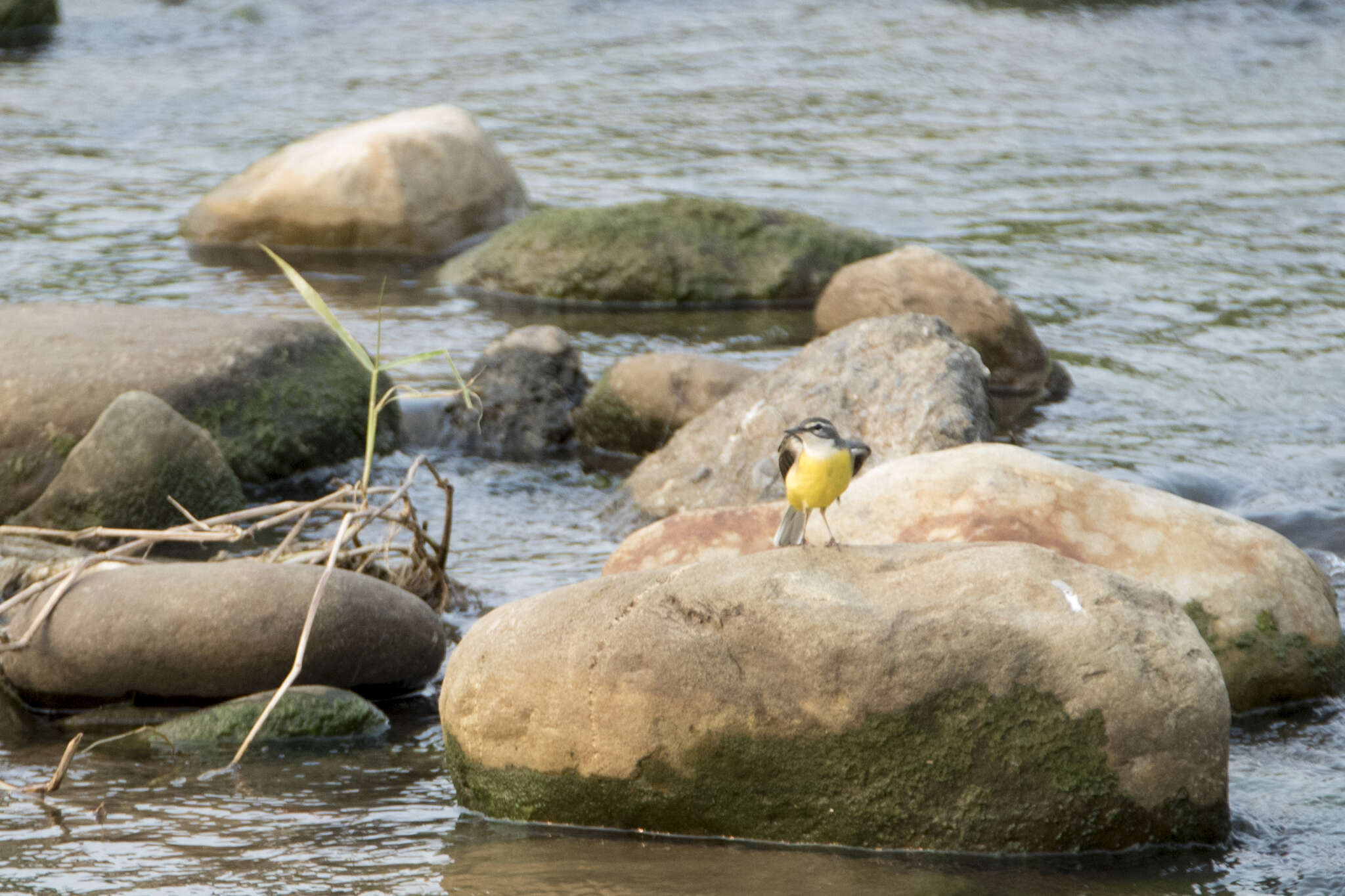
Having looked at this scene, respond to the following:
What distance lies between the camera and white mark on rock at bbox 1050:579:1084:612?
4387 millimetres

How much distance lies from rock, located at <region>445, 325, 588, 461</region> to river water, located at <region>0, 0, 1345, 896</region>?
0.23 m

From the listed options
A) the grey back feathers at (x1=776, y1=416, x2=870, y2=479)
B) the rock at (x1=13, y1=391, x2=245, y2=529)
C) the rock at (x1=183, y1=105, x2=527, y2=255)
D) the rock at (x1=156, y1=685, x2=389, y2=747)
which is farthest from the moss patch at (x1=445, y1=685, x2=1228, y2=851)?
the rock at (x1=183, y1=105, x2=527, y2=255)

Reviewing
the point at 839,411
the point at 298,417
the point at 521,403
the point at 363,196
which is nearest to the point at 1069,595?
the point at 839,411

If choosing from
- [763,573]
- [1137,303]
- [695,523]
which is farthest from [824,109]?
[763,573]

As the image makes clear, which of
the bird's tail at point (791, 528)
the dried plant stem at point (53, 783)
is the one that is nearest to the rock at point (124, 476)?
the dried plant stem at point (53, 783)

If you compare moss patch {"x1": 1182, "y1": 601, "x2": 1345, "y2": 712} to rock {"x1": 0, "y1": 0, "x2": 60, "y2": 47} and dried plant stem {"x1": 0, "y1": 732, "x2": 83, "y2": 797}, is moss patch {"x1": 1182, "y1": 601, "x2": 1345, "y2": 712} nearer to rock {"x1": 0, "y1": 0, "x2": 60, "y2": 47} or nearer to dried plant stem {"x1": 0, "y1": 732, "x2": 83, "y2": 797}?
dried plant stem {"x1": 0, "y1": 732, "x2": 83, "y2": 797}

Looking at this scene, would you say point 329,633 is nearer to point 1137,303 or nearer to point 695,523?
point 695,523

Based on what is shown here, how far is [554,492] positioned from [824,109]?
32.0ft

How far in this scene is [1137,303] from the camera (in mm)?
11031

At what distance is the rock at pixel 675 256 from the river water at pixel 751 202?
358mm

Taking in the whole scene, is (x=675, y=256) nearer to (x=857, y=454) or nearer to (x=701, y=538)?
(x=701, y=538)

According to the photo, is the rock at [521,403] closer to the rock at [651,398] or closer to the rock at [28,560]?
the rock at [651,398]

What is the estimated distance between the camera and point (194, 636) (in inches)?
207

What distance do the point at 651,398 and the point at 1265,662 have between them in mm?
3853
